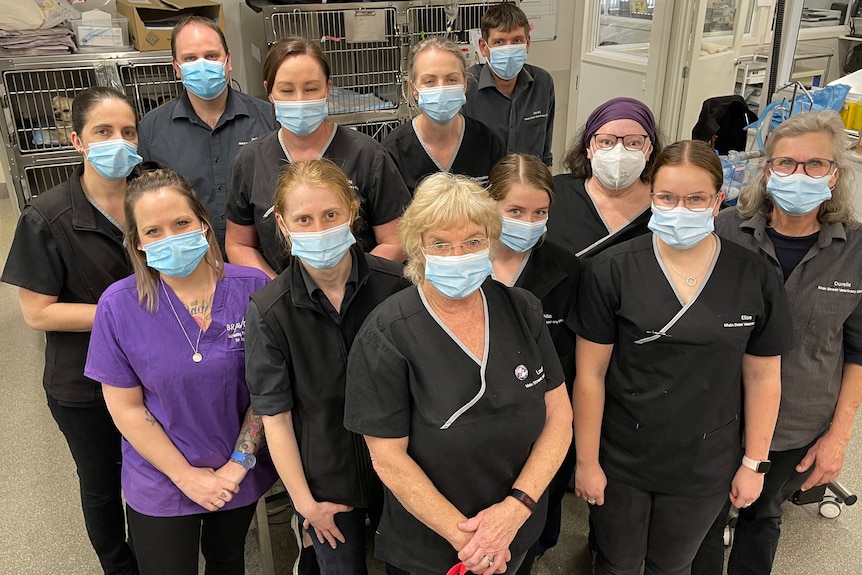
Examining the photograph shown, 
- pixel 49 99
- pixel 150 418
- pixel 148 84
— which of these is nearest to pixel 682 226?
pixel 150 418

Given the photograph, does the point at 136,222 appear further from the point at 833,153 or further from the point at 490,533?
the point at 833,153

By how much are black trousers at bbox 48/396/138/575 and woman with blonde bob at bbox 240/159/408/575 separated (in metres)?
0.67

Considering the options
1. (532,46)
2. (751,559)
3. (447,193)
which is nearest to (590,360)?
(447,193)

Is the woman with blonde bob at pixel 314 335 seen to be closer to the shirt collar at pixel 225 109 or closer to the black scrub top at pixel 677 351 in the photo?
the black scrub top at pixel 677 351

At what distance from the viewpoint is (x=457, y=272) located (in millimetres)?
1411

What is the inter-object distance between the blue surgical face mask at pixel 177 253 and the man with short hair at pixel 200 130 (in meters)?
0.83

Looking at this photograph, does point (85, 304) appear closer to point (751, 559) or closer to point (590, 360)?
point (590, 360)

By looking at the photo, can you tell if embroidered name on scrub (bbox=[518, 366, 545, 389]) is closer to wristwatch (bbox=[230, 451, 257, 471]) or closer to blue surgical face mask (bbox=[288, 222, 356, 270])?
blue surgical face mask (bbox=[288, 222, 356, 270])

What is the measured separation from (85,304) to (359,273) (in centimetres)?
80

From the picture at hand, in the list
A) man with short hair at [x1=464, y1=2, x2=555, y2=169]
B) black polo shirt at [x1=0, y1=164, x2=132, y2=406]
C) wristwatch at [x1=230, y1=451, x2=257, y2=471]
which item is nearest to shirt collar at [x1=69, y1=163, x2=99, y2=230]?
black polo shirt at [x1=0, y1=164, x2=132, y2=406]

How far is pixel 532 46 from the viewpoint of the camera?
4762 mm

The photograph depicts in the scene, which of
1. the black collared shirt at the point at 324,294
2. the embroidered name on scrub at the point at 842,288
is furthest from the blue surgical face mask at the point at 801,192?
the black collared shirt at the point at 324,294

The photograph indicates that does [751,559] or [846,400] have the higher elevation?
[846,400]

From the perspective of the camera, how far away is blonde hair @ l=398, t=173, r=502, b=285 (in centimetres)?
142
